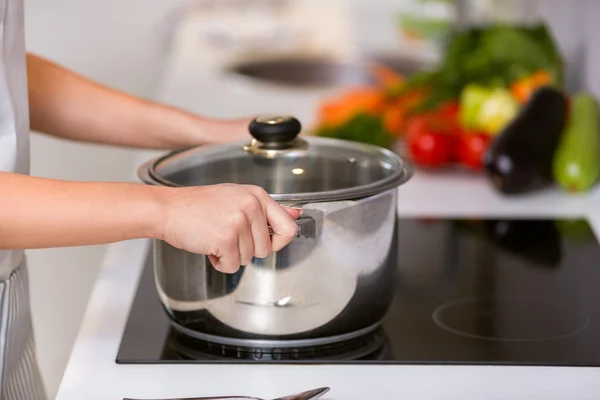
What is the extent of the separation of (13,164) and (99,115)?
217mm

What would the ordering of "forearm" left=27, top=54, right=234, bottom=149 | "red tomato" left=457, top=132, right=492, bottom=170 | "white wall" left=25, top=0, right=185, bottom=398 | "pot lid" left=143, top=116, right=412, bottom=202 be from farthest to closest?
"white wall" left=25, top=0, right=185, bottom=398 → "red tomato" left=457, top=132, right=492, bottom=170 → "forearm" left=27, top=54, right=234, bottom=149 → "pot lid" left=143, top=116, right=412, bottom=202

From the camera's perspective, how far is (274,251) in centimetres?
84

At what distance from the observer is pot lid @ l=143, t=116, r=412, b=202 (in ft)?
3.22

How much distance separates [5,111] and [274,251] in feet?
1.02

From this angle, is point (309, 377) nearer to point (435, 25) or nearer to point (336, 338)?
point (336, 338)

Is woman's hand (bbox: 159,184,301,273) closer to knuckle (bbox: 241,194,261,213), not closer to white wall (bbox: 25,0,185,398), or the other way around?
knuckle (bbox: 241,194,261,213)

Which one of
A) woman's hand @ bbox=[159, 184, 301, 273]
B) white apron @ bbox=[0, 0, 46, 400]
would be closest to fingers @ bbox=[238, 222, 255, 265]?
woman's hand @ bbox=[159, 184, 301, 273]

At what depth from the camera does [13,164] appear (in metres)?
0.96

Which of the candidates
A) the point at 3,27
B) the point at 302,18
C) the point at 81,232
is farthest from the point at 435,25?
the point at 81,232

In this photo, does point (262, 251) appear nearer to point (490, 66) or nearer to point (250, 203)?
point (250, 203)

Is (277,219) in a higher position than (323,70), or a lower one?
higher

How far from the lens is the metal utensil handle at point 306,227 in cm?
85

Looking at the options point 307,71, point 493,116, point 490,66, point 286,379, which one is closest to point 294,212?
point 286,379

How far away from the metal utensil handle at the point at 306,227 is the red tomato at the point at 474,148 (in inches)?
28.8
